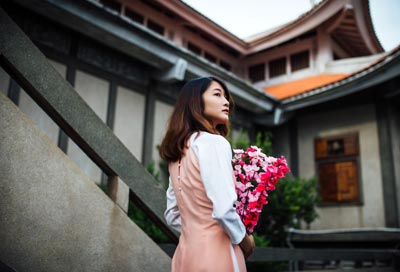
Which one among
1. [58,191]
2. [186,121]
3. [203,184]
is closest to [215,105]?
[186,121]

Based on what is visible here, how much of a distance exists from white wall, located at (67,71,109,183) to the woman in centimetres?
519

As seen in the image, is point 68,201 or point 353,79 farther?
point 353,79

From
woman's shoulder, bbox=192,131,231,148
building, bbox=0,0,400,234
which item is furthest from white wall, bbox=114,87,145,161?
woman's shoulder, bbox=192,131,231,148

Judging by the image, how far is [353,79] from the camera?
8648 mm

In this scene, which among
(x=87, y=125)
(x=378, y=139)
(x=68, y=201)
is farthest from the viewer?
(x=378, y=139)

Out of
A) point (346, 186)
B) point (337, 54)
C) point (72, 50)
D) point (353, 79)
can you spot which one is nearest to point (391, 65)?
point (353, 79)

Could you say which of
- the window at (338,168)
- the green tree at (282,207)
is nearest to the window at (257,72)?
the window at (338,168)

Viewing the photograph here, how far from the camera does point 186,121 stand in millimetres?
1722

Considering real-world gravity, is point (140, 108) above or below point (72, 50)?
below

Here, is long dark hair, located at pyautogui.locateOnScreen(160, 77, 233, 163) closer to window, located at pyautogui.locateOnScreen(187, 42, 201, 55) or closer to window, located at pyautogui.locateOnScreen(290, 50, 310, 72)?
window, located at pyautogui.locateOnScreen(187, 42, 201, 55)

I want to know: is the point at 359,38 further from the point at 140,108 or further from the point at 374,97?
the point at 140,108

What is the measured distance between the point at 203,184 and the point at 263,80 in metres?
11.4

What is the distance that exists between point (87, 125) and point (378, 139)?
8729 mm

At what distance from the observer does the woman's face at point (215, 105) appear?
1.73 metres
